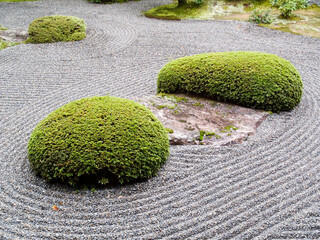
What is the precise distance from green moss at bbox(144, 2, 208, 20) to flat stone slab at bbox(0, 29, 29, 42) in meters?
5.34

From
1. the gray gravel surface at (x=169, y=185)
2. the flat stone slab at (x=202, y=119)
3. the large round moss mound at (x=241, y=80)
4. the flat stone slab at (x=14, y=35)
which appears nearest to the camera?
the gray gravel surface at (x=169, y=185)

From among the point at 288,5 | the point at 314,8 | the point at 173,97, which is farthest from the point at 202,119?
the point at 314,8

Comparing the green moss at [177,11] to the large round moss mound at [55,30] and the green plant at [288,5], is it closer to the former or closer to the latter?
the green plant at [288,5]

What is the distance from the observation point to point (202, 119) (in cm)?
569

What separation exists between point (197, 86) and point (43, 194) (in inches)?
145

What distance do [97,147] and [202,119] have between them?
2.35 meters

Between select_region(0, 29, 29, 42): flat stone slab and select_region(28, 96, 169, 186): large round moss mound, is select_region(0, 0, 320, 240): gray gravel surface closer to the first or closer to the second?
select_region(28, 96, 169, 186): large round moss mound

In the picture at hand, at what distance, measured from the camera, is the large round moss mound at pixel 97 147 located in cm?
401

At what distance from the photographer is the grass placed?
11656 millimetres

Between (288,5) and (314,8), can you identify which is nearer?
(288,5)

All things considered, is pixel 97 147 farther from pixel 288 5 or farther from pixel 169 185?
pixel 288 5

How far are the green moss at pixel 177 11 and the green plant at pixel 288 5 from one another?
3.29 meters

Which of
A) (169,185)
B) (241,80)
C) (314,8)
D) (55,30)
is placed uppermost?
(314,8)

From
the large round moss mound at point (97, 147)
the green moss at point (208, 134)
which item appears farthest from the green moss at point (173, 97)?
the large round moss mound at point (97, 147)
